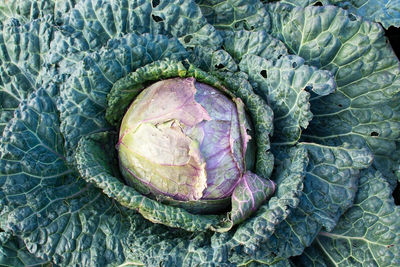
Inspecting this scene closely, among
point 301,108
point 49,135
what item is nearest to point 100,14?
point 49,135

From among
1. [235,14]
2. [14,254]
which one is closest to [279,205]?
[235,14]

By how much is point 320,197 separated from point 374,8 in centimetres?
167

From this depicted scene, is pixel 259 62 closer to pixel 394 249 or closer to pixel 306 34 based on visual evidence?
pixel 306 34

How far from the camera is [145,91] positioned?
104 inches

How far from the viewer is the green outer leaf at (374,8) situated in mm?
2851

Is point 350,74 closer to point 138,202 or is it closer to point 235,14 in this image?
point 235,14

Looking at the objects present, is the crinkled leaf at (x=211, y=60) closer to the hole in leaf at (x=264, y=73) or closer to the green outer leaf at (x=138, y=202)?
the hole in leaf at (x=264, y=73)

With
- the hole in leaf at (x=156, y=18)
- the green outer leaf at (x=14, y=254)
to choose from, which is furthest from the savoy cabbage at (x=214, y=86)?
the hole in leaf at (x=156, y=18)

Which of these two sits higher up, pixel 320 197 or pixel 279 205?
pixel 279 205

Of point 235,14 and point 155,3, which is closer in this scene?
point 155,3

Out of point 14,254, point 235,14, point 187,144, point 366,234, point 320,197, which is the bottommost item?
point 366,234

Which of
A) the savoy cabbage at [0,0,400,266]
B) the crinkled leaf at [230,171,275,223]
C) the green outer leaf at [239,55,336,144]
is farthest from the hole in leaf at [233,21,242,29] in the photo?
the crinkled leaf at [230,171,275,223]

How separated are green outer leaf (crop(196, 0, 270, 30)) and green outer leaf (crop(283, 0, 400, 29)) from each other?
0.27 m

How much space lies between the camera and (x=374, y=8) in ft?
9.99
